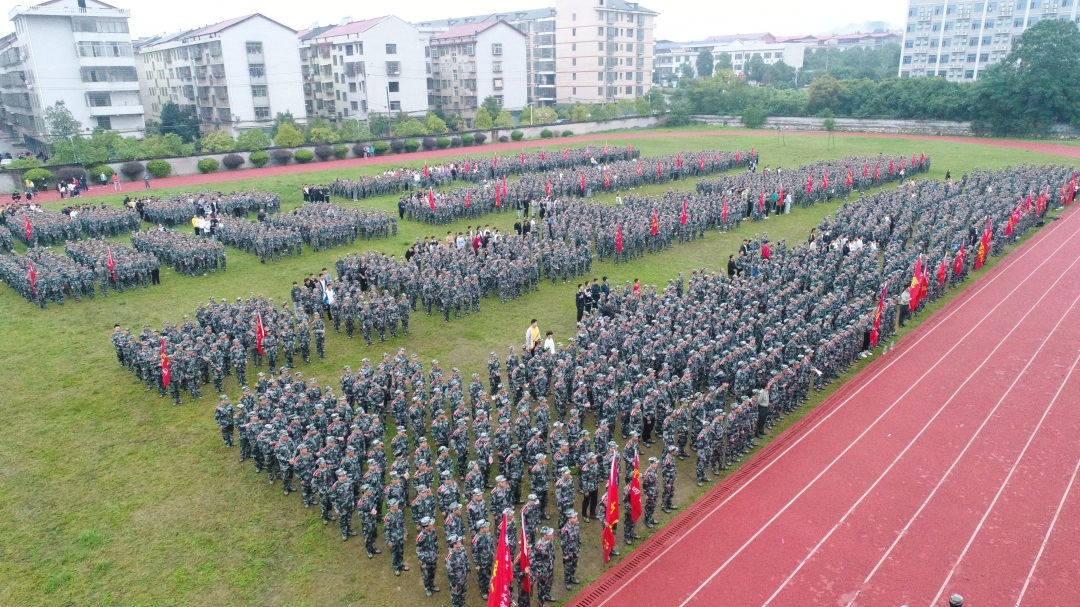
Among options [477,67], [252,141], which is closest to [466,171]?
[252,141]

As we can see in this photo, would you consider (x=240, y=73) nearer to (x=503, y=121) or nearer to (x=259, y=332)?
(x=503, y=121)

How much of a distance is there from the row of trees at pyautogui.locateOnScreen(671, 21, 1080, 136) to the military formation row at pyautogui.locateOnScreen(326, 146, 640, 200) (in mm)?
25225

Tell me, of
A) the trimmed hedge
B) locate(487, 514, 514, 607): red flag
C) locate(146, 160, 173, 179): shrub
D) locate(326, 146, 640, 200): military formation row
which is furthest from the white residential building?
locate(487, 514, 514, 607): red flag

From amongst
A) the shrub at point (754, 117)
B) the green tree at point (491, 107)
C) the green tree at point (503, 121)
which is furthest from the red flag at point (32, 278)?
the shrub at point (754, 117)

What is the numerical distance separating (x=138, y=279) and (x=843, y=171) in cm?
3069

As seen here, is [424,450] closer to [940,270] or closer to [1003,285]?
[940,270]

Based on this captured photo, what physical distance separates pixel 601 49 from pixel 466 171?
135 feet

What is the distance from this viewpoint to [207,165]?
39531 millimetres

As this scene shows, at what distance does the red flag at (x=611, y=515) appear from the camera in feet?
31.5

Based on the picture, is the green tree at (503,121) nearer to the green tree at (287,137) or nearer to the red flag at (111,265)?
the green tree at (287,137)

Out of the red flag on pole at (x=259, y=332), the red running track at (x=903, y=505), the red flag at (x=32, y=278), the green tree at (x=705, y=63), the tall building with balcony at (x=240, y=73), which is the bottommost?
the red running track at (x=903, y=505)

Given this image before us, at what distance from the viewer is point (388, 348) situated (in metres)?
17.2

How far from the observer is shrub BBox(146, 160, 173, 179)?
3809 centimetres

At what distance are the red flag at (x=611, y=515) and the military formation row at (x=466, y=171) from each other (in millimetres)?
26921
